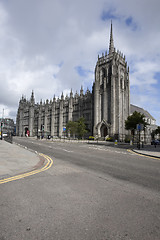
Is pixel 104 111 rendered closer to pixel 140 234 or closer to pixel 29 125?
pixel 140 234

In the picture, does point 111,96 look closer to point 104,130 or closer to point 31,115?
point 104,130

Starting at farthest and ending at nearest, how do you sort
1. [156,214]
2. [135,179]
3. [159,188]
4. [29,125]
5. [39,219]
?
[29,125] → [135,179] → [159,188] → [156,214] → [39,219]

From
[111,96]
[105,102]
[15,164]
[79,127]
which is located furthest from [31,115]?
[15,164]

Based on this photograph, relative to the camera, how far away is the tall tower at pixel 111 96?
43938 mm

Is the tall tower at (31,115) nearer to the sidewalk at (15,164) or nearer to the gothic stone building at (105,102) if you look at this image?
the gothic stone building at (105,102)

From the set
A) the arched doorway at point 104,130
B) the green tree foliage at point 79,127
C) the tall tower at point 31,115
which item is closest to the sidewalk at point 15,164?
the green tree foliage at point 79,127

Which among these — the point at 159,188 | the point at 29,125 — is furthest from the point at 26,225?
the point at 29,125

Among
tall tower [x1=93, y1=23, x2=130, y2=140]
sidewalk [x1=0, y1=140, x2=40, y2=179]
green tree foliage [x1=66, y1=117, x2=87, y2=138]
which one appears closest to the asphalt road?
sidewalk [x1=0, y1=140, x2=40, y2=179]

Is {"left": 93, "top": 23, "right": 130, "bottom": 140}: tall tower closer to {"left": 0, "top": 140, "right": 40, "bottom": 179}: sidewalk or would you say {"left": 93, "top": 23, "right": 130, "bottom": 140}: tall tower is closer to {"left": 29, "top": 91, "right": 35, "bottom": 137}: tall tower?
{"left": 0, "top": 140, "right": 40, "bottom": 179}: sidewalk

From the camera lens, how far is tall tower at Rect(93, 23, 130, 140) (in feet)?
144

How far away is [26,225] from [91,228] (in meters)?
1.20

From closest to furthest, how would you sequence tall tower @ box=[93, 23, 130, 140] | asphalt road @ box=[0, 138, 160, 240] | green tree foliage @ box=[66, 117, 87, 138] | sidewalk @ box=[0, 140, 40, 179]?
asphalt road @ box=[0, 138, 160, 240]
sidewalk @ box=[0, 140, 40, 179]
tall tower @ box=[93, 23, 130, 140]
green tree foliage @ box=[66, 117, 87, 138]

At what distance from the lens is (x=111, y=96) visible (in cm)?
4491

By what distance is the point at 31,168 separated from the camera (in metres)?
6.79
